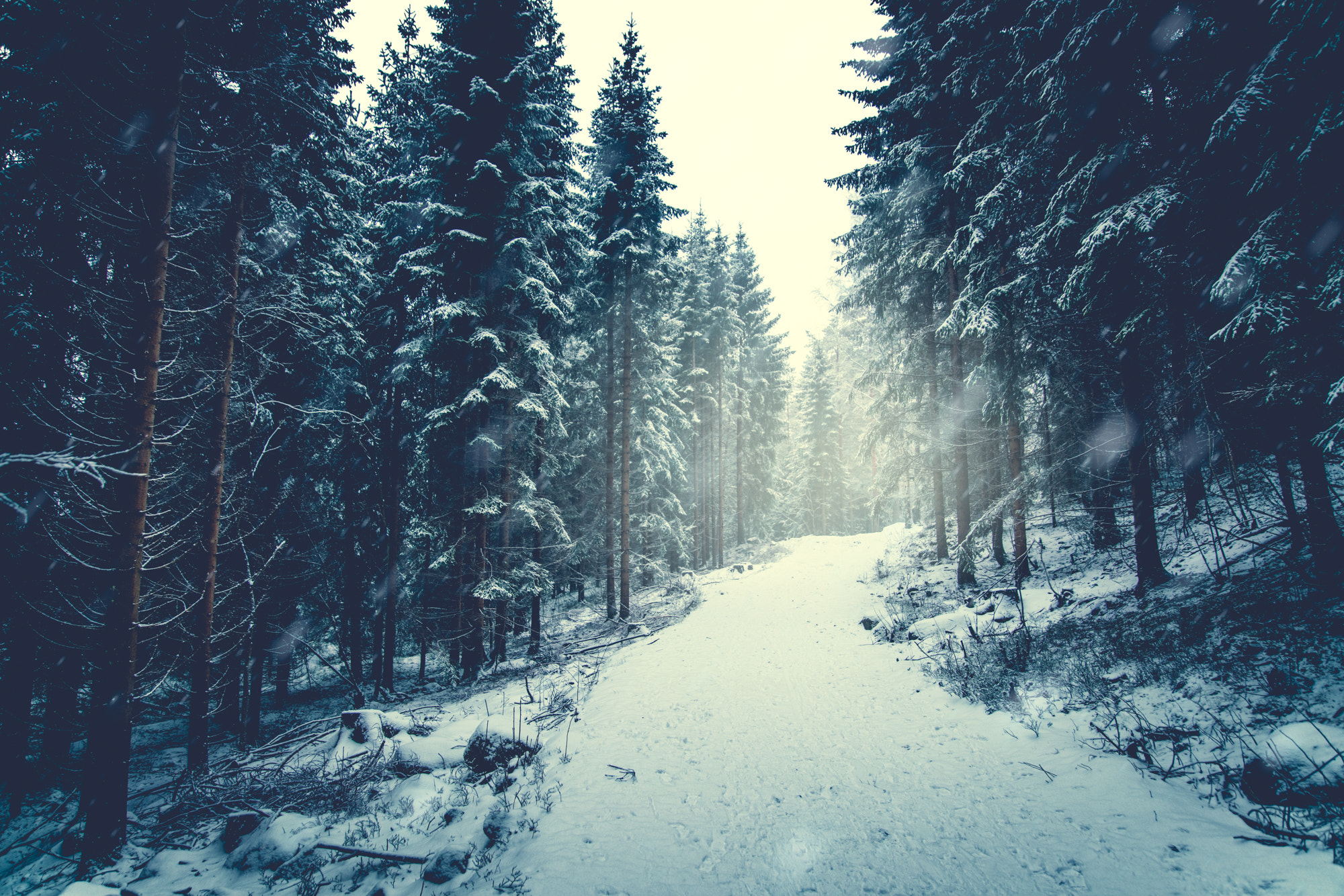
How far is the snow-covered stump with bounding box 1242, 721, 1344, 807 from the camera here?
11.4ft

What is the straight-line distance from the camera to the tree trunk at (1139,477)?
7559 millimetres

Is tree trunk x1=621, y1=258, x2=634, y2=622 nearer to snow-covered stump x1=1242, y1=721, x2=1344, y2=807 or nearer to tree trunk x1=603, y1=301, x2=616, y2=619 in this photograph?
tree trunk x1=603, y1=301, x2=616, y2=619

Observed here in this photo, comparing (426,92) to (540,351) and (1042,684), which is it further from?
(1042,684)

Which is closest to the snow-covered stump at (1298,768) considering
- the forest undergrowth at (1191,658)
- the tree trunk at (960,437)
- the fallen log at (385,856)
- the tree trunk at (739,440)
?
the forest undergrowth at (1191,658)

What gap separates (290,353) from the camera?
11.0 meters

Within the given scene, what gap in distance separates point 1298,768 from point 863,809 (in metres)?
3.36

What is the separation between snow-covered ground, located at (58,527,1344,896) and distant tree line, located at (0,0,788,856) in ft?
11.0

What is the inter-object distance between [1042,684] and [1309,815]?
315 cm

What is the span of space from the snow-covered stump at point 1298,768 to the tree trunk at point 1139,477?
4390mm

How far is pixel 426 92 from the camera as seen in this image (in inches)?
496

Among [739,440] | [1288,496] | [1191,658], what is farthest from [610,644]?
[739,440]

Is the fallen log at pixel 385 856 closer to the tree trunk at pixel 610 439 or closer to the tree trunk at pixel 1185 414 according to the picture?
the tree trunk at pixel 1185 414

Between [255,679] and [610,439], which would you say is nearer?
[255,679]

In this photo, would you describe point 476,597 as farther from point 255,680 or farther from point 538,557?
point 255,680
